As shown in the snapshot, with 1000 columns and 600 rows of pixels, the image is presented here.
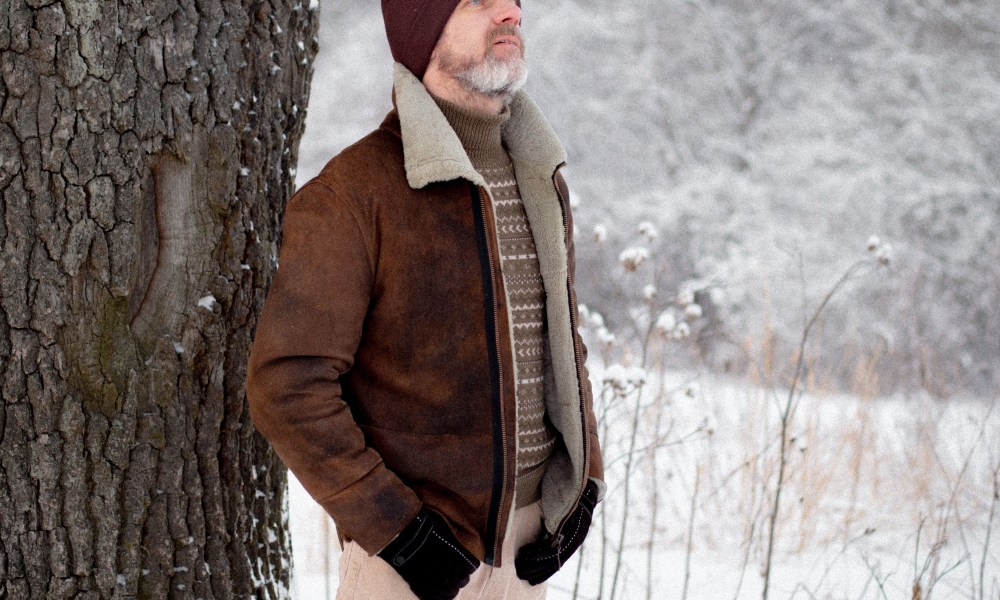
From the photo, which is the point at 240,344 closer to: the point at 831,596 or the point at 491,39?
the point at 491,39

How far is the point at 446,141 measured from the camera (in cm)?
157

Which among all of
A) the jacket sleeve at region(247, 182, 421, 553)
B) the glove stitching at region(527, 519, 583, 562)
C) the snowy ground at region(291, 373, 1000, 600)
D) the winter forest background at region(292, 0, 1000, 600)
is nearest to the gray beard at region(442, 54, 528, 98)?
the jacket sleeve at region(247, 182, 421, 553)

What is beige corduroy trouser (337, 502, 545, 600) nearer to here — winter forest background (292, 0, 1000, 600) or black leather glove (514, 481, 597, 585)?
black leather glove (514, 481, 597, 585)

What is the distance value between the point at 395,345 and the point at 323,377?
0.16 metres

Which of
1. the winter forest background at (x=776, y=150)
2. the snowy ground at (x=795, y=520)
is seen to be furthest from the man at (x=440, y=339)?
the winter forest background at (x=776, y=150)

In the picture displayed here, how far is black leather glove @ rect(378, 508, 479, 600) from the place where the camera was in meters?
1.47

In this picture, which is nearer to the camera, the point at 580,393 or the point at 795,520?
the point at 580,393

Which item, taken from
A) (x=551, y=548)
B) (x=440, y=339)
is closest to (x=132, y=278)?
(x=440, y=339)

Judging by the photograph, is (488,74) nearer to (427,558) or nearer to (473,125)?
(473,125)

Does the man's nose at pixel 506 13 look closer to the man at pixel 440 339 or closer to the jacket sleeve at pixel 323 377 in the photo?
the man at pixel 440 339

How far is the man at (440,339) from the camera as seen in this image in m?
1.45

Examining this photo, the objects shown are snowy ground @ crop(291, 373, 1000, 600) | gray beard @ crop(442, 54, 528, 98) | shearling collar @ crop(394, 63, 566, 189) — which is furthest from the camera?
snowy ground @ crop(291, 373, 1000, 600)

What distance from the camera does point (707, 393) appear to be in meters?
5.46

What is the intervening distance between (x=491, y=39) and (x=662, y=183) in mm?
8700
